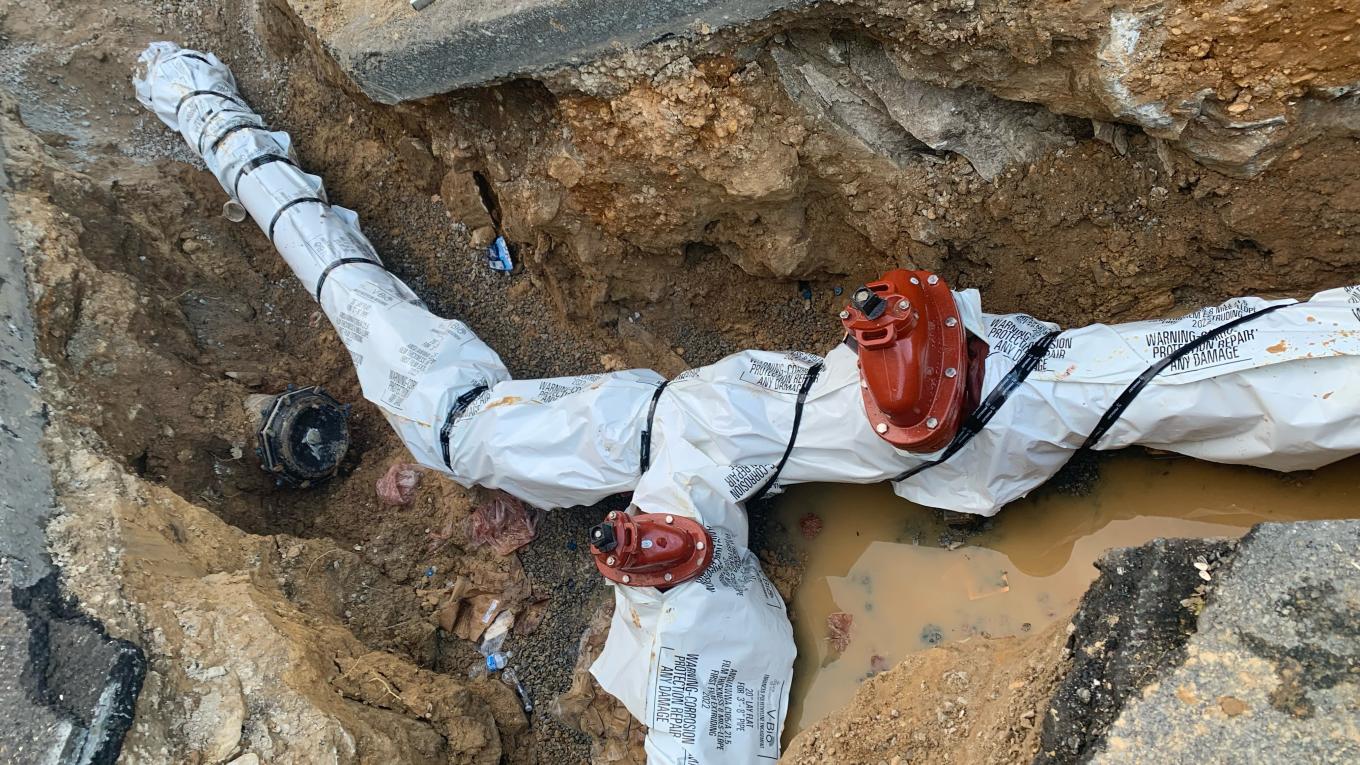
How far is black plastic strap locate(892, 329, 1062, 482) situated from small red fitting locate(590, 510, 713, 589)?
0.69 metres

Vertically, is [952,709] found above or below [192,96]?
below

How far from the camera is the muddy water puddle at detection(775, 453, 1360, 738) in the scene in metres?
2.00

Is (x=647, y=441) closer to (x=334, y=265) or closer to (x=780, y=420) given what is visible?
(x=780, y=420)

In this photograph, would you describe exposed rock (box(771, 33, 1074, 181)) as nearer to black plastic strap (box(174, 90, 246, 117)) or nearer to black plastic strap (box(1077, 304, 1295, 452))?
black plastic strap (box(1077, 304, 1295, 452))

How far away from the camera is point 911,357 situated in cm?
179

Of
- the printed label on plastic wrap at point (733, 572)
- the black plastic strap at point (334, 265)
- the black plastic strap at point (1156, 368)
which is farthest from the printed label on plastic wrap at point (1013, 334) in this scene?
the black plastic strap at point (334, 265)

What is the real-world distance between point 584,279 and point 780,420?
0.98m

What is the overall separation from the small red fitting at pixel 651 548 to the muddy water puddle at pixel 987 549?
1.64 feet

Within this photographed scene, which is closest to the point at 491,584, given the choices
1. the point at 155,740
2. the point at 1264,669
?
the point at 155,740

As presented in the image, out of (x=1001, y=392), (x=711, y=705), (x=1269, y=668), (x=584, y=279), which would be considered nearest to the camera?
(x=1269, y=668)

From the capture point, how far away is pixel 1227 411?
179 centimetres

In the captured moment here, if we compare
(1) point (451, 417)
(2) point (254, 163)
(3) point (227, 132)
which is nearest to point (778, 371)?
(1) point (451, 417)

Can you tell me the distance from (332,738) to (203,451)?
124 cm

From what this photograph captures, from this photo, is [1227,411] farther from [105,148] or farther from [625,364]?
[105,148]
